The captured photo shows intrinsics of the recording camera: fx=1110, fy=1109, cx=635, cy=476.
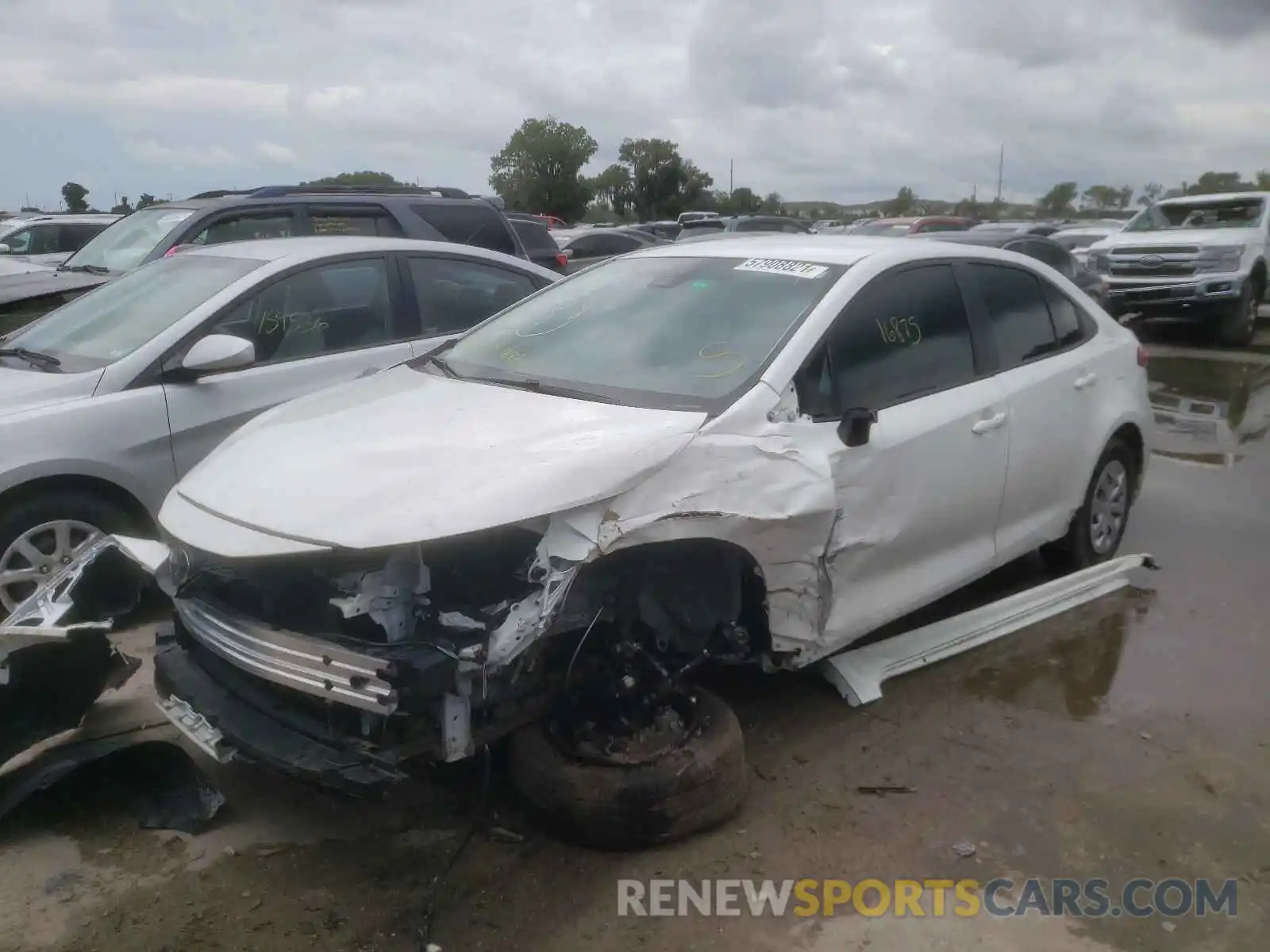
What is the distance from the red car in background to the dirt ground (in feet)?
45.4

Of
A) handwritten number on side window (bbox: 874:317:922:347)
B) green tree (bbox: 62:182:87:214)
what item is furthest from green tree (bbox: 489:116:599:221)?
handwritten number on side window (bbox: 874:317:922:347)

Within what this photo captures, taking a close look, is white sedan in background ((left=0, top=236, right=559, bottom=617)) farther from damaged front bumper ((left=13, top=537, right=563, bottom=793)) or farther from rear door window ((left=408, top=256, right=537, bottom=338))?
damaged front bumper ((left=13, top=537, right=563, bottom=793))

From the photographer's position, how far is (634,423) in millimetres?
3463

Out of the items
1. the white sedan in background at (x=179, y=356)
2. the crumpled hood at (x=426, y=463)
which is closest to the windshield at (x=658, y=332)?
the crumpled hood at (x=426, y=463)

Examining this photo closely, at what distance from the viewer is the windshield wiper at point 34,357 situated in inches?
199

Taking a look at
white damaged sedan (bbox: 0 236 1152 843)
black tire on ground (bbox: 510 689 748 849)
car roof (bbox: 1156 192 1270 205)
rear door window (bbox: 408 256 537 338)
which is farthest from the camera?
car roof (bbox: 1156 192 1270 205)

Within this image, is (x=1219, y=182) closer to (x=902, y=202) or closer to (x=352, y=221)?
(x=902, y=202)

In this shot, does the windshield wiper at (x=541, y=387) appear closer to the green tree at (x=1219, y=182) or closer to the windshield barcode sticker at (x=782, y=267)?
the windshield barcode sticker at (x=782, y=267)

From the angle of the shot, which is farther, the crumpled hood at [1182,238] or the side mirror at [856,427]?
the crumpled hood at [1182,238]

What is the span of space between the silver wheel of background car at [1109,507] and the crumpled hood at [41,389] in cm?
469

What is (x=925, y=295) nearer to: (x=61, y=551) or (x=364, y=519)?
(x=364, y=519)

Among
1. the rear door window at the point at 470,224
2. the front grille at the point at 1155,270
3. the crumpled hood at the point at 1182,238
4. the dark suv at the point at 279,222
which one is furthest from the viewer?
the front grille at the point at 1155,270

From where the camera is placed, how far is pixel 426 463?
3.25 metres

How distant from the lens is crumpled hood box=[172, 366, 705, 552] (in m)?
3.00
